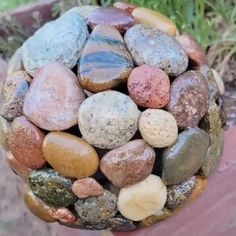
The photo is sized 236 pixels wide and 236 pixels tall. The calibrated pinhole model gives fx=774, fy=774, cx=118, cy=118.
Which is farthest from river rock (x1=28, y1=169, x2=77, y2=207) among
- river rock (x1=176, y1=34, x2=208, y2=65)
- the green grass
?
the green grass

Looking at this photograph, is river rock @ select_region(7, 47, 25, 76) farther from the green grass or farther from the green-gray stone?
the green grass

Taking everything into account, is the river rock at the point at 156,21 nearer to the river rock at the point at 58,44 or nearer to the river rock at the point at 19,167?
the river rock at the point at 58,44

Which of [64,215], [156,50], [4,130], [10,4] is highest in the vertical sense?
[156,50]

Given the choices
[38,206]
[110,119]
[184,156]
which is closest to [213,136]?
[184,156]

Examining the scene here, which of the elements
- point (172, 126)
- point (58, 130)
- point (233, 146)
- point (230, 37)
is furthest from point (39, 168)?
point (230, 37)

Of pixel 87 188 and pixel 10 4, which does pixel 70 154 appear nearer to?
pixel 87 188

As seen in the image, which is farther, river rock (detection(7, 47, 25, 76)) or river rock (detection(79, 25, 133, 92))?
river rock (detection(7, 47, 25, 76))

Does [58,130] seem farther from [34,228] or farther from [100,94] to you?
[34,228]
